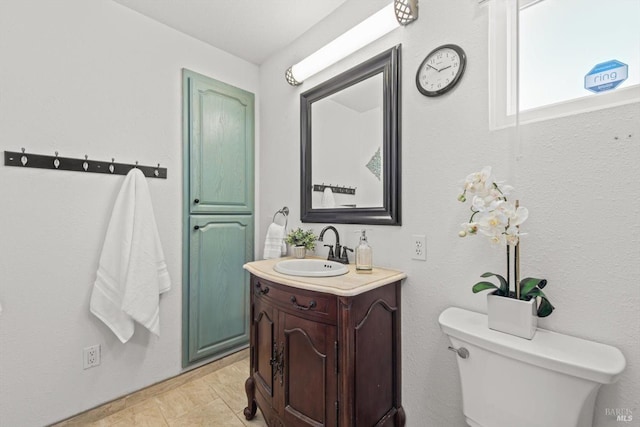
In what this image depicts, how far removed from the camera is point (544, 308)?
956 mm

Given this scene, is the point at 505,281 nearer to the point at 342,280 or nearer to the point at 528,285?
the point at 528,285

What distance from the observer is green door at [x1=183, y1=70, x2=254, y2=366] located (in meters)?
2.05

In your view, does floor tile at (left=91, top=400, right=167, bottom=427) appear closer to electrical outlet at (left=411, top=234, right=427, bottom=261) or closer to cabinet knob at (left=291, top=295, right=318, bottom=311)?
cabinet knob at (left=291, top=295, right=318, bottom=311)

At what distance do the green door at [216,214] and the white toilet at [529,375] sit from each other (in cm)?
170

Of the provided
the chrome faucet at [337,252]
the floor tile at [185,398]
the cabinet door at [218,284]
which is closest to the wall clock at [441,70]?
the chrome faucet at [337,252]

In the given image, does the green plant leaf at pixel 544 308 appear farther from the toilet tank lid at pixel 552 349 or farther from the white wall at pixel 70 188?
the white wall at pixel 70 188

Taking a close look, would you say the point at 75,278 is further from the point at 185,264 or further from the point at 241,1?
the point at 241,1

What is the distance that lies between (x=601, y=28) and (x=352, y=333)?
142 centimetres

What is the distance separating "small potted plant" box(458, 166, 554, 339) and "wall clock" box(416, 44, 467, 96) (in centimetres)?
52

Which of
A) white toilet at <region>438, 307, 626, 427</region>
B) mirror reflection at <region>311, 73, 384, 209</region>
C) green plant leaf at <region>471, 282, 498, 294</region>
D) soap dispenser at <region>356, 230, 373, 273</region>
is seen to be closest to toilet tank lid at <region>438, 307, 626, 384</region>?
Answer: white toilet at <region>438, 307, 626, 427</region>

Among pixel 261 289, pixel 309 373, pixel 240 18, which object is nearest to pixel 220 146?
pixel 240 18

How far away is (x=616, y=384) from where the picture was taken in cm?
89

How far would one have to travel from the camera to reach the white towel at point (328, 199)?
1835 mm

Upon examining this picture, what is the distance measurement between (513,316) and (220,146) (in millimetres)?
2103
